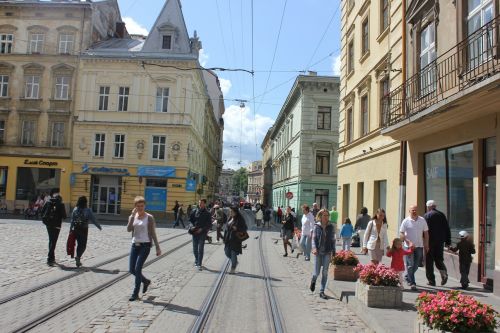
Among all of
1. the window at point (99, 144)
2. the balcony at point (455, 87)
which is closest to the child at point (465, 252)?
the balcony at point (455, 87)

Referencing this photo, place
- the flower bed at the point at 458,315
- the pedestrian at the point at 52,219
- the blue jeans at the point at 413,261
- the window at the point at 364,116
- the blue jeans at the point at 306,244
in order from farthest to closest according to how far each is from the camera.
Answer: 1. the window at the point at 364,116
2. the blue jeans at the point at 306,244
3. the pedestrian at the point at 52,219
4. the blue jeans at the point at 413,261
5. the flower bed at the point at 458,315

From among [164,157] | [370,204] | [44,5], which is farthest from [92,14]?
[370,204]

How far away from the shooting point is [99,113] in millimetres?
37250

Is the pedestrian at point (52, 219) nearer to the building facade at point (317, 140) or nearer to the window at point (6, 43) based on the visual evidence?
the building facade at point (317, 140)

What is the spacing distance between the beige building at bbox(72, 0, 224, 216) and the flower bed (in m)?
32.1

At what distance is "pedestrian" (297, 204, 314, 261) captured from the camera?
14.7m

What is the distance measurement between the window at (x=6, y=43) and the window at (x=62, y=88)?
479 cm

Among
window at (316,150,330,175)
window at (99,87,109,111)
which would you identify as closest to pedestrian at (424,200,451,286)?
window at (316,150,330,175)

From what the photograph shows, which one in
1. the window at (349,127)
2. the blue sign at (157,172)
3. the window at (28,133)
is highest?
the window at (28,133)

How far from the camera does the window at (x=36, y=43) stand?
124 ft

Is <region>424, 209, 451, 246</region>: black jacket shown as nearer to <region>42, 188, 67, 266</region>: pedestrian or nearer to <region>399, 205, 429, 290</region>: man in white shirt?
<region>399, 205, 429, 290</region>: man in white shirt

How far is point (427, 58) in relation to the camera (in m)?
13.3

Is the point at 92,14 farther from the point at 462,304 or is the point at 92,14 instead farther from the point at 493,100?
the point at 462,304

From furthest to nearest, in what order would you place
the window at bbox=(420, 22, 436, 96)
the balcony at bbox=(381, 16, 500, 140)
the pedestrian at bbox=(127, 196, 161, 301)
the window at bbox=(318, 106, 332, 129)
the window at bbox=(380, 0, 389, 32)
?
the window at bbox=(318, 106, 332, 129)
the window at bbox=(380, 0, 389, 32)
the window at bbox=(420, 22, 436, 96)
the balcony at bbox=(381, 16, 500, 140)
the pedestrian at bbox=(127, 196, 161, 301)
